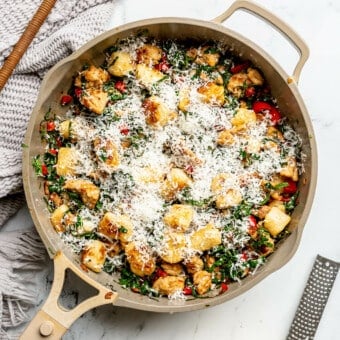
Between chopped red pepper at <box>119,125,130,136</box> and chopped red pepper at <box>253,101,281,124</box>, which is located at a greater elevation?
chopped red pepper at <box>253,101,281,124</box>

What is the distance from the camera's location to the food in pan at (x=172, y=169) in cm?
230

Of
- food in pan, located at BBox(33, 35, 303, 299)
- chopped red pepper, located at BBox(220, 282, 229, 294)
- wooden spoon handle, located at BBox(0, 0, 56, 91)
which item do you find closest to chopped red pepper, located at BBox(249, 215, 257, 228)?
food in pan, located at BBox(33, 35, 303, 299)

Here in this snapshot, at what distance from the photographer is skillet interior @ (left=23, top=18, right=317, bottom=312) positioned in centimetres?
219

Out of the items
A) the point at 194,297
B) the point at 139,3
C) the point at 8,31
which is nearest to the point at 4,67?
the point at 8,31

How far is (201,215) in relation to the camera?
91.7 inches

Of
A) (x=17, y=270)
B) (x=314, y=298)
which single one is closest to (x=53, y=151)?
(x=17, y=270)

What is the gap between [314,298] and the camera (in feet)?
8.04

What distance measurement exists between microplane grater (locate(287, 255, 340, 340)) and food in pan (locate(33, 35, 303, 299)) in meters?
0.24

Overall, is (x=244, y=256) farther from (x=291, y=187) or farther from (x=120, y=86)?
(x=120, y=86)

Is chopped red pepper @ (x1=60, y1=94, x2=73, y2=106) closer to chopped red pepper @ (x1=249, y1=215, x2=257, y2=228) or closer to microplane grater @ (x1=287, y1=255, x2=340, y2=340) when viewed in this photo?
chopped red pepper @ (x1=249, y1=215, x2=257, y2=228)

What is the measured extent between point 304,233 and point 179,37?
827 mm

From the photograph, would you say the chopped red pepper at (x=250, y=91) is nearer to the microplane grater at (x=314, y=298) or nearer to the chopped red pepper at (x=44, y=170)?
the microplane grater at (x=314, y=298)

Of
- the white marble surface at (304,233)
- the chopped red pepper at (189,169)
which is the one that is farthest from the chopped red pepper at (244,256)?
the chopped red pepper at (189,169)

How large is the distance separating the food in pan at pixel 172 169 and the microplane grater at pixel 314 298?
0.24m
